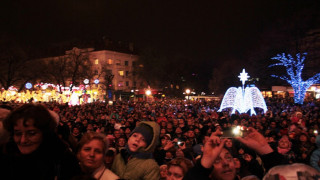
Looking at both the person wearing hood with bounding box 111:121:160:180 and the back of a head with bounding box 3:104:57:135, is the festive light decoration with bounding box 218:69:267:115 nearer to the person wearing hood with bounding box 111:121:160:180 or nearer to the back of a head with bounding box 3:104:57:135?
the person wearing hood with bounding box 111:121:160:180

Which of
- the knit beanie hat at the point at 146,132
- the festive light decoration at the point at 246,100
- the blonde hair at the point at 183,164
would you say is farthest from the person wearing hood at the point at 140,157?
the festive light decoration at the point at 246,100

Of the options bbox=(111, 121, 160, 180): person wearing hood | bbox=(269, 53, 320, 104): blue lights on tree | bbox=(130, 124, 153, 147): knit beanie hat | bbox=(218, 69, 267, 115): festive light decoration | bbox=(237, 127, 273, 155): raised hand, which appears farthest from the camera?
bbox=(269, 53, 320, 104): blue lights on tree

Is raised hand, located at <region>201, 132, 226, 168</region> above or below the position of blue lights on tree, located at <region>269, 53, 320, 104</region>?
below

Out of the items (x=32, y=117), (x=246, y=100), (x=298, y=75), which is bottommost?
(x=32, y=117)

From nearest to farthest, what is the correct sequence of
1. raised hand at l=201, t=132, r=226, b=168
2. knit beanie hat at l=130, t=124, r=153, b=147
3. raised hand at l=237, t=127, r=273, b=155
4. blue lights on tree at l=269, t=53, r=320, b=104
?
raised hand at l=201, t=132, r=226, b=168 → raised hand at l=237, t=127, r=273, b=155 → knit beanie hat at l=130, t=124, r=153, b=147 → blue lights on tree at l=269, t=53, r=320, b=104

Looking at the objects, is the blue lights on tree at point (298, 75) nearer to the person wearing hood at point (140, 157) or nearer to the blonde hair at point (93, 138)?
the person wearing hood at point (140, 157)

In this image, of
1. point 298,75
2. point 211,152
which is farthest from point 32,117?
point 298,75

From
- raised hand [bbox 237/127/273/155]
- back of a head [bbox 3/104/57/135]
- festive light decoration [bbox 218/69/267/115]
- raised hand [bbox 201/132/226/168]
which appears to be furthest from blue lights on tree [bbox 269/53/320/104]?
back of a head [bbox 3/104/57/135]

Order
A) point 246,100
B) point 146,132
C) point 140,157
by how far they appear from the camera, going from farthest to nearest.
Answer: point 246,100, point 146,132, point 140,157

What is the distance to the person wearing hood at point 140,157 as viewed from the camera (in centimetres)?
319

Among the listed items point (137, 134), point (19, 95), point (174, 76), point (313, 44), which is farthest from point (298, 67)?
point (19, 95)

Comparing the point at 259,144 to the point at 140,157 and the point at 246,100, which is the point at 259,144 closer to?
the point at 140,157

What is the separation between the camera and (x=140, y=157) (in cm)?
332

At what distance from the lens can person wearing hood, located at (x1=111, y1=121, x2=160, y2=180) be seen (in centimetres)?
319
